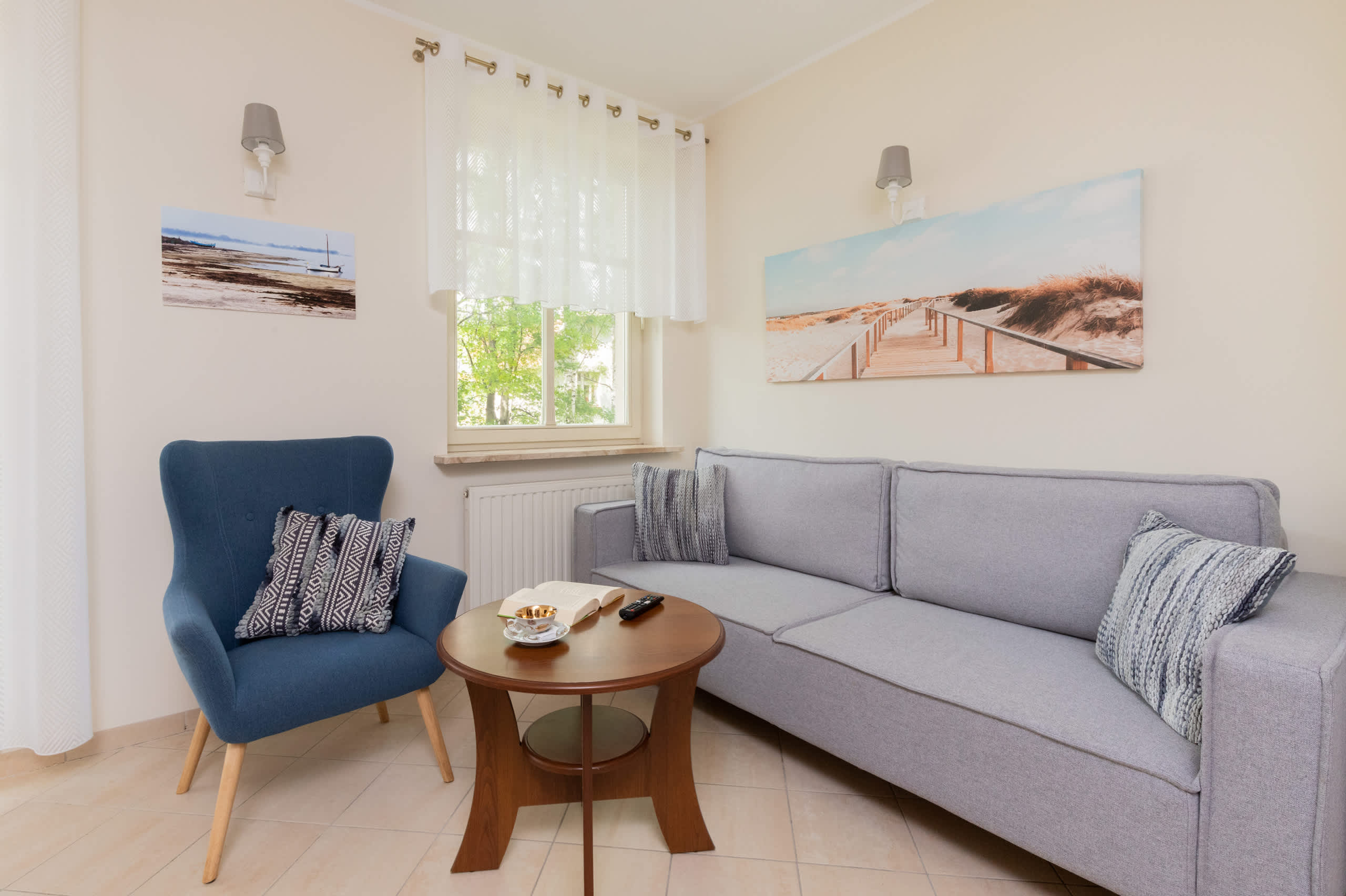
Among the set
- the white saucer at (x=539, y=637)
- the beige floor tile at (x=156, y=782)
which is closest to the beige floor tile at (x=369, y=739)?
the beige floor tile at (x=156, y=782)

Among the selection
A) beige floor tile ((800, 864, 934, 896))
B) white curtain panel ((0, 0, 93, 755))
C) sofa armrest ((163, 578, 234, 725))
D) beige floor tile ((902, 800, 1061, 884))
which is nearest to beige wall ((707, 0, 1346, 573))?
beige floor tile ((902, 800, 1061, 884))

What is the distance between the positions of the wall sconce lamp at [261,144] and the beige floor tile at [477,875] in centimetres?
211

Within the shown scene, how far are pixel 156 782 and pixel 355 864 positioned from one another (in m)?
0.80

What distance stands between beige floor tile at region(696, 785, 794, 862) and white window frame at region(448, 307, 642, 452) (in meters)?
1.70

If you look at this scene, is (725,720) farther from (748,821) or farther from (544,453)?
(544,453)

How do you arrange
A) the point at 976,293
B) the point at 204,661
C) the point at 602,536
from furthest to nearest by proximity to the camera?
the point at 602,536
the point at 976,293
the point at 204,661

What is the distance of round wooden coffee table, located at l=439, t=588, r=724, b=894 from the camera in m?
1.34

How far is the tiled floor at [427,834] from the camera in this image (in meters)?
1.43

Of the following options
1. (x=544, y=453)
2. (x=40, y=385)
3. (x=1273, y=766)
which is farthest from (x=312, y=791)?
(x=1273, y=766)

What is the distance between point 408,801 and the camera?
5.68ft

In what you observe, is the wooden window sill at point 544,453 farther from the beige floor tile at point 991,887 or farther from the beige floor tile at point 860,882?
the beige floor tile at point 991,887

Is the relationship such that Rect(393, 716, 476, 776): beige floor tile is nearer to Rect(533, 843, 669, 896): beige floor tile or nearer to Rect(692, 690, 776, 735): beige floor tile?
Rect(533, 843, 669, 896): beige floor tile

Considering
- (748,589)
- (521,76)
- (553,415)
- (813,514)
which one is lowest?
(748,589)

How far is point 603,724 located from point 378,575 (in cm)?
82
